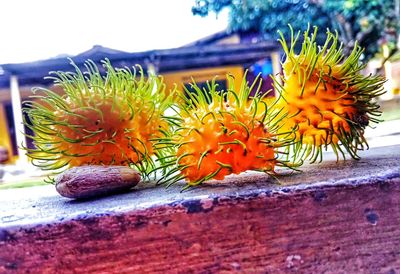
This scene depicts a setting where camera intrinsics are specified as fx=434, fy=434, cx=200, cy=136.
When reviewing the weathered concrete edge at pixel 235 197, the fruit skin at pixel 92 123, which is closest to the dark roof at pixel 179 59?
the fruit skin at pixel 92 123

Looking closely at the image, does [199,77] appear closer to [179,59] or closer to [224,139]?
[224,139]

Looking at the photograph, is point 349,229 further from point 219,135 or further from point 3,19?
point 3,19

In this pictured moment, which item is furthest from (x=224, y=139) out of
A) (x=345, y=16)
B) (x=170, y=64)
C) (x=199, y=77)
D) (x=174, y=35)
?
(x=170, y=64)

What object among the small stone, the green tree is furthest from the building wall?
the green tree

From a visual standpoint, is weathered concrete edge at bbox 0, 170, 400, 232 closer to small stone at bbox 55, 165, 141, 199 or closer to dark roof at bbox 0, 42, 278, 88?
small stone at bbox 55, 165, 141, 199

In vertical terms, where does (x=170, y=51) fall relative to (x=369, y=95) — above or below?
above

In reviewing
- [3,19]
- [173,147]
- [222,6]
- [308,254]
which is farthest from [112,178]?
[222,6]

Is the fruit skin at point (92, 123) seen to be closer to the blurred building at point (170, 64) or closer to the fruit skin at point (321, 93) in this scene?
the fruit skin at point (321, 93)
